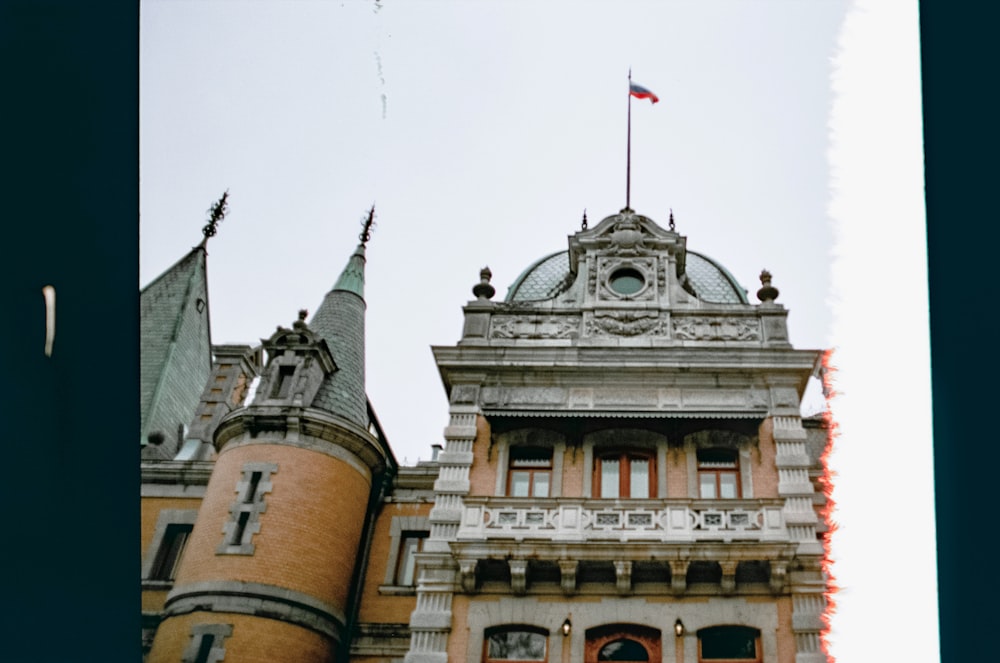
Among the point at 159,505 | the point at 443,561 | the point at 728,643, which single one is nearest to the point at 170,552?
the point at 159,505

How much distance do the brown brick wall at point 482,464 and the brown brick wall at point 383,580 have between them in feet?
14.0

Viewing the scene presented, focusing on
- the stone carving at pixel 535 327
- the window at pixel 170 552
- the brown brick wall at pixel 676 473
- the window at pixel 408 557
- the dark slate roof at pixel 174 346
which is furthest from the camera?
the dark slate roof at pixel 174 346

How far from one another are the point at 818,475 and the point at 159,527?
16.4m

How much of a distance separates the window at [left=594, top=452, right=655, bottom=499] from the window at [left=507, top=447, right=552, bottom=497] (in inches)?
42.2

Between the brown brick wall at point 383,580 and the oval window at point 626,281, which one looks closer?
the brown brick wall at point 383,580

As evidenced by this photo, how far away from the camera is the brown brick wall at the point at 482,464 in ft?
60.3

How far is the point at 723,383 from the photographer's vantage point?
19328 millimetres

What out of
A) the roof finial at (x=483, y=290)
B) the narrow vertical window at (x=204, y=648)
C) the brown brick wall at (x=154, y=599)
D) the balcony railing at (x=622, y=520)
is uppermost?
the roof finial at (x=483, y=290)

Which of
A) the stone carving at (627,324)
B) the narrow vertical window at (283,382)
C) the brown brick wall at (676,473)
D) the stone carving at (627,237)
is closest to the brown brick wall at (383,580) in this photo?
the narrow vertical window at (283,382)

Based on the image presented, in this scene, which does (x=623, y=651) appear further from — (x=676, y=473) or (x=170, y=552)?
(x=170, y=552)

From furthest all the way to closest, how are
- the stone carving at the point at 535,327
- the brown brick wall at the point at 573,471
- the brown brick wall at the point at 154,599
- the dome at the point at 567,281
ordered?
the dome at the point at 567,281, the brown brick wall at the point at 154,599, the stone carving at the point at 535,327, the brown brick wall at the point at 573,471

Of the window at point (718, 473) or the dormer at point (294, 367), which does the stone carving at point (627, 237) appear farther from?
the dormer at point (294, 367)
